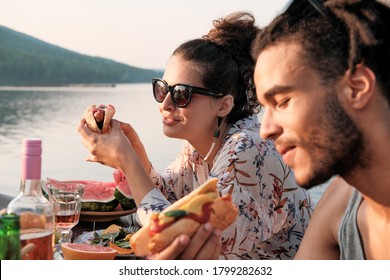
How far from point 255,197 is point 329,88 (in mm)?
1301

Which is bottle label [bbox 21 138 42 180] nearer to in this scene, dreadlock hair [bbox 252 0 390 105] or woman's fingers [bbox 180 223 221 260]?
woman's fingers [bbox 180 223 221 260]

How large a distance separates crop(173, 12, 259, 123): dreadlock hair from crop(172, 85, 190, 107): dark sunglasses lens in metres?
0.15

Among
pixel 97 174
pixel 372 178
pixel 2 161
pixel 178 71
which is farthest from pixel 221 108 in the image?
pixel 2 161

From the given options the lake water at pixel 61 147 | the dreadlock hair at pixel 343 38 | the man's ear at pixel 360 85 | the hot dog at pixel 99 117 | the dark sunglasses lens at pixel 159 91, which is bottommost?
the lake water at pixel 61 147

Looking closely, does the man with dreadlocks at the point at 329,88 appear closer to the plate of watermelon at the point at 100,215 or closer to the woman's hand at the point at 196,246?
the woman's hand at the point at 196,246

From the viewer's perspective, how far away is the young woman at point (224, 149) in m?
3.00

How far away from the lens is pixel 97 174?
15.3 metres

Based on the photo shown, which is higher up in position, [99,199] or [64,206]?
[64,206]

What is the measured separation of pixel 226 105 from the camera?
3543 millimetres

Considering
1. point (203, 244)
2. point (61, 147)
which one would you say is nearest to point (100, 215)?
point (203, 244)

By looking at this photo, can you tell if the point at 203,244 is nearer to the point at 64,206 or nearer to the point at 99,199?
the point at 64,206

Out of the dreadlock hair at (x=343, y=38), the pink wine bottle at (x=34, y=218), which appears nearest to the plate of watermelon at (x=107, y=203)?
the pink wine bottle at (x=34, y=218)

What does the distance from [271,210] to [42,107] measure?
1461 inches

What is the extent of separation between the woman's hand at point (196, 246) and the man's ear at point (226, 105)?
1.58 m
